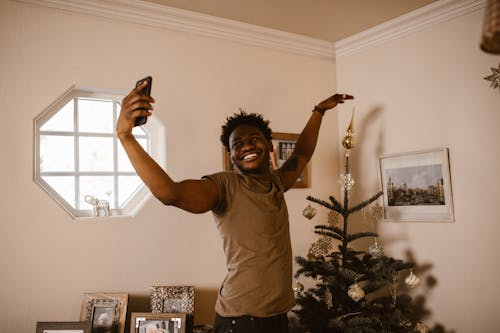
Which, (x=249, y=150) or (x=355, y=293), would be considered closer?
(x=249, y=150)

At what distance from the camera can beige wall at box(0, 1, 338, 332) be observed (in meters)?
2.45

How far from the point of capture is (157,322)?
2488 millimetres

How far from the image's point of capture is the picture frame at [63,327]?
90.7 inches

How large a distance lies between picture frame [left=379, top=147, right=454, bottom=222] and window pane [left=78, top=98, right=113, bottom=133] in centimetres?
203

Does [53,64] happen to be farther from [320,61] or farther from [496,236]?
[496,236]

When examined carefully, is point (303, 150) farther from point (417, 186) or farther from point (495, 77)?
point (495, 77)

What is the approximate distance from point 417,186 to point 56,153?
246 centimetres

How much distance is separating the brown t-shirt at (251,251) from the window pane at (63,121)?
148cm

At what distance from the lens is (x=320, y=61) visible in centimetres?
374

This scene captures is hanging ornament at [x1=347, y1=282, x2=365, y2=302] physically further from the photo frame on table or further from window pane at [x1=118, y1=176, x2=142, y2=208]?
window pane at [x1=118, y1=176, x2=142, y2=208]

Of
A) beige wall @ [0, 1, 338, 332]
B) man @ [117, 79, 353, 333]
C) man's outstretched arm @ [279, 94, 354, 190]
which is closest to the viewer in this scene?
man @ [117, 79, 353, 333]

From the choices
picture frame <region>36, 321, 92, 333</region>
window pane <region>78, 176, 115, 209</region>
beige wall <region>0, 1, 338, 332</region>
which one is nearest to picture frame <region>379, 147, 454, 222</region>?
beige wall <region>0, 1, 338, 332</region>

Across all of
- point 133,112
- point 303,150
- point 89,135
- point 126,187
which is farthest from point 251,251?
point 89,135

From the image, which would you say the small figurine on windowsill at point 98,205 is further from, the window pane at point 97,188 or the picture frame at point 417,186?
the picture frame at point 417,186
